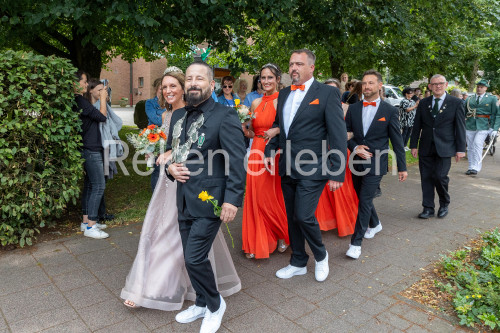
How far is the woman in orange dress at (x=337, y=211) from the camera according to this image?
5.47 m

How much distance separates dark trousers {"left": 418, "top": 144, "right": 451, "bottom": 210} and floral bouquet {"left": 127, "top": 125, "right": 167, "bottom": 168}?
460 centimetres

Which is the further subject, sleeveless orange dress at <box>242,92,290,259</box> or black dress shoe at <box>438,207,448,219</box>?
black dress shoe at <box>438,207,448,219</box>

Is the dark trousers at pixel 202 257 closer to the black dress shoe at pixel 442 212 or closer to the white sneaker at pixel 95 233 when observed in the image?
the white sneaker at pixel 95 233

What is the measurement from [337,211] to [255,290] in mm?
2060

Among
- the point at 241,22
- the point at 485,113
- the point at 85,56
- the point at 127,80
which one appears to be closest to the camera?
the point at 241,22

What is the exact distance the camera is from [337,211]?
216 inches

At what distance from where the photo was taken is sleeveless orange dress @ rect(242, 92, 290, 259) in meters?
4.62

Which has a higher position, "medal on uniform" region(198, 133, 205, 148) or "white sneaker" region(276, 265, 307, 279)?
"medal on uniform" region(198, 133, 205, 148)

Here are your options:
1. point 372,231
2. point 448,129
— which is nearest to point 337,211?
point 372,231

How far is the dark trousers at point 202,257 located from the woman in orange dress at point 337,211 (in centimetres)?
266

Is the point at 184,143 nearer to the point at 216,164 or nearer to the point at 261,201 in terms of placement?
the point at 216,164

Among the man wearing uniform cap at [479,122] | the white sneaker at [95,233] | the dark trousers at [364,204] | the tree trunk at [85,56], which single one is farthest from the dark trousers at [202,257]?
the man wearing uniform cap at [479,122]

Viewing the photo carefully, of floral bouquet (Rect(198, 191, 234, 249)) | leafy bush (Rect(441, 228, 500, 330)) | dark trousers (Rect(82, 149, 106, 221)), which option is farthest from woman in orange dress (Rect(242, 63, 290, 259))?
dark trousers (Rect(82, 149, 106, 221))

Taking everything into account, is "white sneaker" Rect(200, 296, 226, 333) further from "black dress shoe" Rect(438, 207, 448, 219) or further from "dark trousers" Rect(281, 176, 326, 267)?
"black dress shoe" Rect(438, 207, 448, 219)
